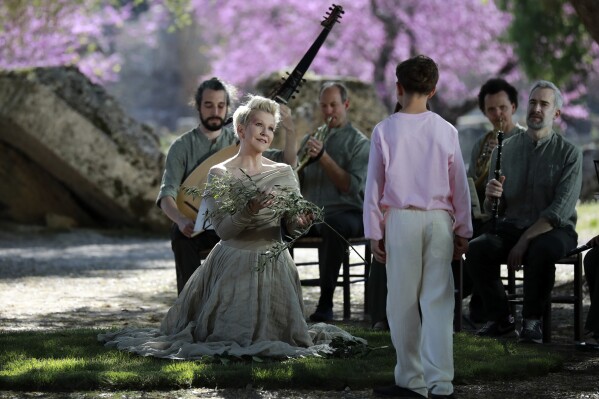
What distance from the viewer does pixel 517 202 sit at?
7461 mm

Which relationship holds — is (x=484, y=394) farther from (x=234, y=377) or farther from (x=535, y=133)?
(x=535, y=133)

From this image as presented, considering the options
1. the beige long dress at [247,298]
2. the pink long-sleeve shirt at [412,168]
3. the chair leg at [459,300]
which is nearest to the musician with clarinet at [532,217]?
the chair leg at [459,300]

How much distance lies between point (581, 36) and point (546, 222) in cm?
1264

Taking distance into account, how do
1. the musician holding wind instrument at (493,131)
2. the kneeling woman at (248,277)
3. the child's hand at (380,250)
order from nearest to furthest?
the child's hand at (380,250) < the kneeling woman at (248,277) < the musician holding wind instrument at (493,131)

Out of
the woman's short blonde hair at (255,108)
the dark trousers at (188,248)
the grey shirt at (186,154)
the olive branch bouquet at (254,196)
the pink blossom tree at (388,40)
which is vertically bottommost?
the dark trousers at (188,248)

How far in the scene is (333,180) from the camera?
336 inches

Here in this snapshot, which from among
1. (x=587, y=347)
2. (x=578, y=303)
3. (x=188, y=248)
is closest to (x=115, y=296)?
(x=188, y=248)

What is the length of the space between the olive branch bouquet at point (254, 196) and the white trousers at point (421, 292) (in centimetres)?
75

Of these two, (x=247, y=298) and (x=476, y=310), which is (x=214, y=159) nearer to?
(x=247, y=298)

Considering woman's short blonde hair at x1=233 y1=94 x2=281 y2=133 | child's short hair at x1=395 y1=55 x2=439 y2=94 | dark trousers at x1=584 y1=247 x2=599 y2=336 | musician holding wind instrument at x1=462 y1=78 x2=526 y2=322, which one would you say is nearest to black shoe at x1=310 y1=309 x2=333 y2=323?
musician holding wind instrument at x1=462 y1=78 x2=526 y2=322

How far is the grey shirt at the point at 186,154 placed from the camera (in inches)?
324

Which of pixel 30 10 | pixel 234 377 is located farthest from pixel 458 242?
pixel 30 10

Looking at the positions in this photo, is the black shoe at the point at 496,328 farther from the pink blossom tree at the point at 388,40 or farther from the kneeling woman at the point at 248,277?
the pink blossom tree at the point at 388,40

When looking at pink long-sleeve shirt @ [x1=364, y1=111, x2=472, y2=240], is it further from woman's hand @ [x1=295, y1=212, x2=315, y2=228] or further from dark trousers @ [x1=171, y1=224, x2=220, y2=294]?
dark trousers @ [x1=171, y1=224, x2=220, y2=294]
